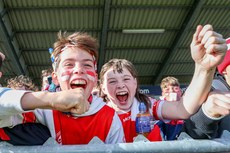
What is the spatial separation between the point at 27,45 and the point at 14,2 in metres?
2.02

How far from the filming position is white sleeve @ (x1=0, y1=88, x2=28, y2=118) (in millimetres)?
1186

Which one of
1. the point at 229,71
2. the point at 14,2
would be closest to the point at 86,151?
the point at 229,71

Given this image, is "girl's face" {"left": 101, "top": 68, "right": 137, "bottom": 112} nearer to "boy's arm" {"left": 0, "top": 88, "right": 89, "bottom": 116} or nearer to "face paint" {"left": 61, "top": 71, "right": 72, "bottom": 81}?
"face paint" {"left": 61, "top": 71, "right": 72, "bottom": 81}

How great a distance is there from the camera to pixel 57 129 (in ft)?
4.97

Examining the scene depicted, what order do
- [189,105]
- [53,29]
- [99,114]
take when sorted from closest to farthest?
→ [189,105] < [99,114] < [53,29]

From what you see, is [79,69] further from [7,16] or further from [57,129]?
[7,16]

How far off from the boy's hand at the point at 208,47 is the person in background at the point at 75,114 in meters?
0.55

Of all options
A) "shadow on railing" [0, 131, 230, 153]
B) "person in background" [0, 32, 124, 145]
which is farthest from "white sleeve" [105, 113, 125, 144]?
"shadow on railing" [0, 131, 230, 153]

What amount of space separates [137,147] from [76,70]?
2.30ft

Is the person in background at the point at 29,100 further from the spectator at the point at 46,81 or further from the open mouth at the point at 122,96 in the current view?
the spectator at the point at 46,81

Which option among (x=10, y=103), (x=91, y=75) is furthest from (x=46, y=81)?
(x=10, y=103)

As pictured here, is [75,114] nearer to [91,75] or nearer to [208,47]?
[91,75]

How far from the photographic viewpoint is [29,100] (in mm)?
1210

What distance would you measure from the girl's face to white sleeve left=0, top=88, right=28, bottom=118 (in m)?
1.11
